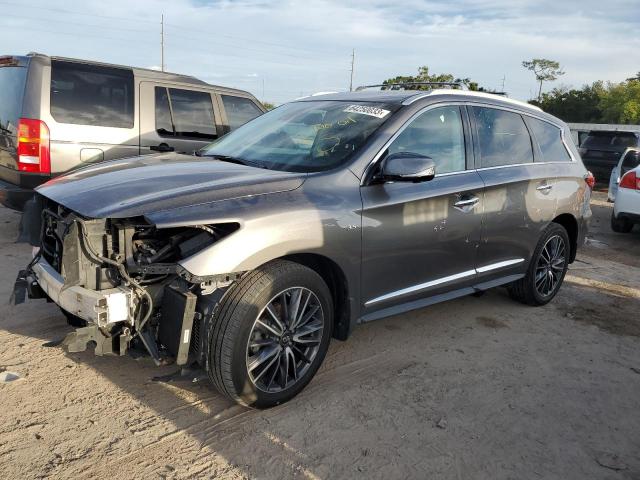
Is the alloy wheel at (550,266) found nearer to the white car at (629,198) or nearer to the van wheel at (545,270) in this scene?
the van wheel at (545,270)

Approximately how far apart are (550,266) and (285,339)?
3.14 meters

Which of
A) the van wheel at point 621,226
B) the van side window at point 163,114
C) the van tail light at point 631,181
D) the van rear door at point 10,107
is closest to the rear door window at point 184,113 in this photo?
the van side window at point 163,114

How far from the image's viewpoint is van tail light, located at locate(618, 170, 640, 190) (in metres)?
8.12

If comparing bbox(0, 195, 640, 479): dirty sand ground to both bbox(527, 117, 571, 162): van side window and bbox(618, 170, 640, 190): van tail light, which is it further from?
bbox(618, 170, 640, 190): van tail light

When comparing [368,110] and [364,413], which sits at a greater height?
[368,110]

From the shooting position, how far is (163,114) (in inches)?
259

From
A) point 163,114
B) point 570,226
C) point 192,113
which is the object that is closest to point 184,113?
point 192,113

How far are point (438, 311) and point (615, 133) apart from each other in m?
12.5

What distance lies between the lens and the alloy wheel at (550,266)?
5.11m

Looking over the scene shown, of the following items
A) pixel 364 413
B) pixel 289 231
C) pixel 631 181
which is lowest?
pixel 364 413

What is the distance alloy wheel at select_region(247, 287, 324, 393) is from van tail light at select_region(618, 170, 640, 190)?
684 centimetres

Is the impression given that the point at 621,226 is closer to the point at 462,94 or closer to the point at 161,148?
the point at 462,94

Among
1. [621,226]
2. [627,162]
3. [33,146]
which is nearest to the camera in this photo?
[33,146]

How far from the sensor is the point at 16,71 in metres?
5.70
